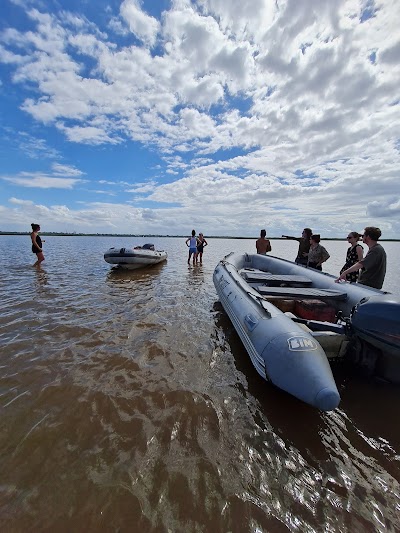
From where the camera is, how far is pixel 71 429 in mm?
2443

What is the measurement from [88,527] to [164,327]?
3.50m

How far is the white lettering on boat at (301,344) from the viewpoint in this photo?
271 centimetres

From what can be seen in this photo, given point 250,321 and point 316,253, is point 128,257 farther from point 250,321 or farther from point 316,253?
point 250,321

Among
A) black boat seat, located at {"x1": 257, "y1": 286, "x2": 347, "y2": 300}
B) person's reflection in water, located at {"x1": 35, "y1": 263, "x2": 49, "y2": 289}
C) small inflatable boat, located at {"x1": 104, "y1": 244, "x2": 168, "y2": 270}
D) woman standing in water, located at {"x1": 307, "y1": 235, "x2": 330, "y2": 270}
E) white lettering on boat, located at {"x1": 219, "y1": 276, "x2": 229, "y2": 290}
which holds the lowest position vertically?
person's reflection in water, located at {"x1": 35, "y1": 263, "x2": 49, "y2": 289}

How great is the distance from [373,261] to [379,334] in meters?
2.02

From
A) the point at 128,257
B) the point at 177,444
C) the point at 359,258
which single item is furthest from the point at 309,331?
the point at 128,257

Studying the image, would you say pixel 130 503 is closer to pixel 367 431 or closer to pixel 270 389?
pixel 270 389

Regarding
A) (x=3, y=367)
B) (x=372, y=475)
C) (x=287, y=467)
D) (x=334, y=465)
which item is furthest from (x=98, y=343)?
(x=372, y=475)

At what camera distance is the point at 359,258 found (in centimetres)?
592

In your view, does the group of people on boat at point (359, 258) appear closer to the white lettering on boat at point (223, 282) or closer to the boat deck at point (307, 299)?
the boat deck at point (307, 299)

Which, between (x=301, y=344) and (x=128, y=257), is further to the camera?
(x=128, y=257)

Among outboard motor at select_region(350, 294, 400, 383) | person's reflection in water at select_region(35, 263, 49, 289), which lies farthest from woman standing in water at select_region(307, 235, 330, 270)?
person's reflection in water at select_region(35, 263, 49, 289)

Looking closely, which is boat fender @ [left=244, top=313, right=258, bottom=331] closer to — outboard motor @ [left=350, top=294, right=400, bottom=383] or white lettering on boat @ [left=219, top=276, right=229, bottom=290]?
outboard motor @ [left=350, top=294, right=400, bottom=383]

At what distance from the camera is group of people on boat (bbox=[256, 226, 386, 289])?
4.58m
